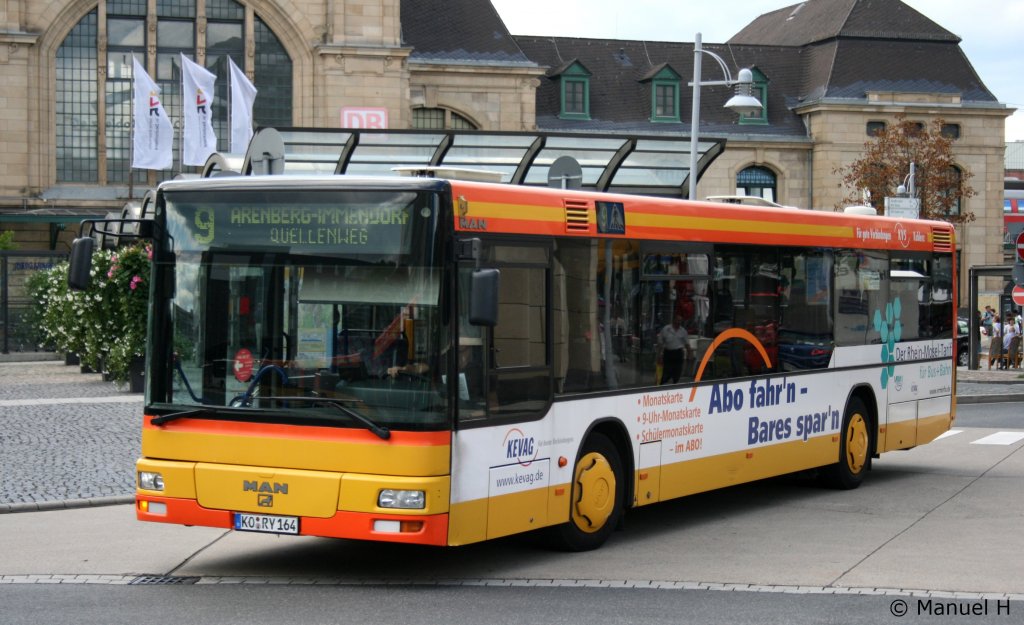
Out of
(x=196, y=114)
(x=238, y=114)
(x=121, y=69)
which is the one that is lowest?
(x=196, y=114)

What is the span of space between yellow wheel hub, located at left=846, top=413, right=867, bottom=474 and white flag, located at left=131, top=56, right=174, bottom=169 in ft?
114

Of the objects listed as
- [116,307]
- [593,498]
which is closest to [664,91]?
[116,307]

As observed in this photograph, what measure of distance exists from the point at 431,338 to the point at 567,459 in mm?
1752

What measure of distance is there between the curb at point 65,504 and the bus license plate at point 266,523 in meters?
4.17

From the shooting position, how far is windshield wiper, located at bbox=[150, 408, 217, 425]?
9.68 metres

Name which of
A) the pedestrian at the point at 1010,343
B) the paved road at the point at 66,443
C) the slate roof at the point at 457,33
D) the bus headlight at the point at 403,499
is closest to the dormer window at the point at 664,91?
the slate roof at the point at 457,33

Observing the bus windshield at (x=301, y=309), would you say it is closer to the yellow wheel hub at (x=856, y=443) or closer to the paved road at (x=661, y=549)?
the paved road at (x=661, y=549)

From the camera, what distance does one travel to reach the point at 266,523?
9414mm

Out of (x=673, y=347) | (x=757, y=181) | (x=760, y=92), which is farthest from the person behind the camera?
(x=760, y=92)

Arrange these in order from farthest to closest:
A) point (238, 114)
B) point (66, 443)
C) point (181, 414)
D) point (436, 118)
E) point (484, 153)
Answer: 1. point (436, 118)
2. point (238, 114)
3. point (484, 153)
4. point (66, 443)
5. point (181, 414)

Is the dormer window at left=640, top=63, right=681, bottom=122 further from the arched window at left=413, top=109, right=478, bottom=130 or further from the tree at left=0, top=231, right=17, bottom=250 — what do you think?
the tree at left=0, top=231, right=17, bottom=250

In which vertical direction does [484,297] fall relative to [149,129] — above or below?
below

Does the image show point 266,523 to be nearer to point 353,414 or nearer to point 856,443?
point 353,414

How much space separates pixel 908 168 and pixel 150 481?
56.2m
